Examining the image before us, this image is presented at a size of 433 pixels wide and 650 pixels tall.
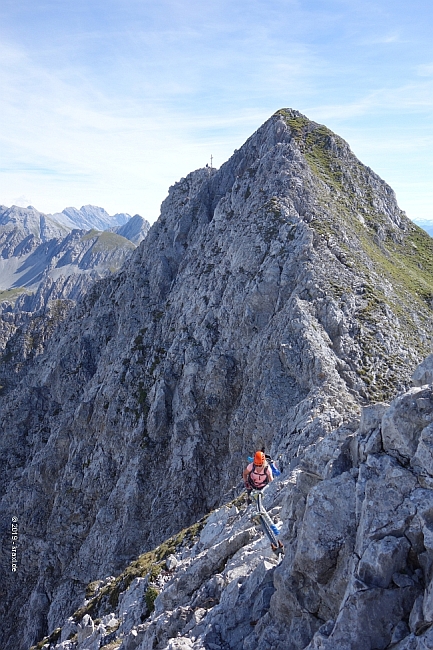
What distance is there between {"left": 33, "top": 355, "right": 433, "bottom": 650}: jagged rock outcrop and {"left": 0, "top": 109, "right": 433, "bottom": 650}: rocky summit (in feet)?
0.19

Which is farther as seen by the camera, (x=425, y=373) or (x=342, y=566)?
(x=425, y=373)

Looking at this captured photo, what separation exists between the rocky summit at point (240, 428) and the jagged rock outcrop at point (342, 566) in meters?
0.06

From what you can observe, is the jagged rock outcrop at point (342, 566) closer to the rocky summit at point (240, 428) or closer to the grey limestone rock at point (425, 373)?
the rocky summit at point (240, 428)

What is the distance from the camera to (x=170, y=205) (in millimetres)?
78750

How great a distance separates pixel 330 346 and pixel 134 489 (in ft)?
83.3

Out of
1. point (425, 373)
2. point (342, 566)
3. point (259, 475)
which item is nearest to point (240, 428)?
point (259, 475)

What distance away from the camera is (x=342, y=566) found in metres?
13.0

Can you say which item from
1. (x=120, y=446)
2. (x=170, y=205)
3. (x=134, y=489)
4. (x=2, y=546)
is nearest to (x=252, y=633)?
(x=134, y=489)

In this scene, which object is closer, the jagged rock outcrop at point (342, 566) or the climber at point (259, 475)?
the jagged rock outcrop at point (342, 566)

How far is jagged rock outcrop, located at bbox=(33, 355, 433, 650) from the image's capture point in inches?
444

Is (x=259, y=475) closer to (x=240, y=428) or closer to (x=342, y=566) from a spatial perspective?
(x=342, y=566)

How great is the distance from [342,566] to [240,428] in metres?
30.1

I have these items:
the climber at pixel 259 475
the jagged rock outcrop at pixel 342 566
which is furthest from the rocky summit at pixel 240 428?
the climber at pixel 259 475

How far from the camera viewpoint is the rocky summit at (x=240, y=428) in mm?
13180
